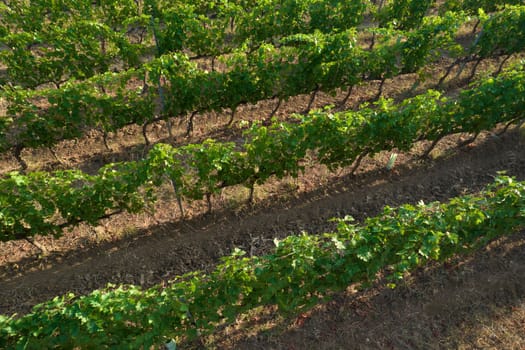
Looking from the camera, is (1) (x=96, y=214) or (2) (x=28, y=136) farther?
(2) (x=28, y=136)

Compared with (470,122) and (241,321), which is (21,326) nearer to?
(241,321)

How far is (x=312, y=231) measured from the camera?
7.70 meters

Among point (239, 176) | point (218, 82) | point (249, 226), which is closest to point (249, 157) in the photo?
point (239, 176)

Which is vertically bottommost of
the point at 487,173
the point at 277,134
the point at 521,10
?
the point at 487,173

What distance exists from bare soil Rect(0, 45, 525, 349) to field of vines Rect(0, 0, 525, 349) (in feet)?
0.16

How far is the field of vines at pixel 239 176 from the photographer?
551 centimetres

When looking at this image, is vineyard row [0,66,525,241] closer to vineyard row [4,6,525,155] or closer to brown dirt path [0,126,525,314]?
brown dirt path [0,126,525,314]

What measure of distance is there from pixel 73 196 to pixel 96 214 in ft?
2.09

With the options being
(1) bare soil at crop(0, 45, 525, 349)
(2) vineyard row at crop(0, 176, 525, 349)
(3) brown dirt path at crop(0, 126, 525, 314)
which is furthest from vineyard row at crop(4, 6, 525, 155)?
(2) vineyard row at crop(0, 176, 525, 349)

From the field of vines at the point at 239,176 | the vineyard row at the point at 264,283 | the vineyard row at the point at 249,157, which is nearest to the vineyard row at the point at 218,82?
the field of vines at the point at 239,176

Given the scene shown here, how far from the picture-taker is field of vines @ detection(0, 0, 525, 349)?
5.51m

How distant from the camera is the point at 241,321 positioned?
6.38 meters

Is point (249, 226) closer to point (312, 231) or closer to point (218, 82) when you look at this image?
point (312, 231)

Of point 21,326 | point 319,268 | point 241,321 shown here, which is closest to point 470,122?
point 319,268
